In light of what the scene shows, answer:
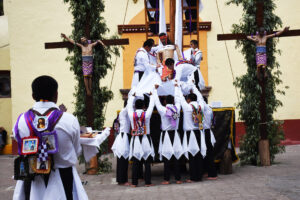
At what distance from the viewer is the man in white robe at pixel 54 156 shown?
4148 millimetres

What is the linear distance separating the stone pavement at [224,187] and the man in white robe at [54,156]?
3.35 metres

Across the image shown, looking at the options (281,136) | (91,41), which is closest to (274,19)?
(281,136)

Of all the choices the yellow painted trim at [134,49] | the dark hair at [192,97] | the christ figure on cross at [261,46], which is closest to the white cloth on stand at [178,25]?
the christ figure on cross at [261,46]

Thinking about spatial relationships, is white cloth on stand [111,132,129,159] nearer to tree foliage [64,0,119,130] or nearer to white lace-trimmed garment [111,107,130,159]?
white lace-trimmed garment [111,107,130,159]

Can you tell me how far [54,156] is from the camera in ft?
13.8

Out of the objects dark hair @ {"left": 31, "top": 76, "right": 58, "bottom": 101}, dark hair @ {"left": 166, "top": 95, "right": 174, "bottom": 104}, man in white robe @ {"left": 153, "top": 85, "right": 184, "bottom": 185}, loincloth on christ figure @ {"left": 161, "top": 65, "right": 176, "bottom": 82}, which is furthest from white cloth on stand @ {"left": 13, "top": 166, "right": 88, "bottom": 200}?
loincloth on christ figure @ {"left": 161, "top": 65, "right": 176, "bottom": 82}

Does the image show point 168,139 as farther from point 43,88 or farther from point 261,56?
point 43,88

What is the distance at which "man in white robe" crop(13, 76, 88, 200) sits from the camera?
415 cm

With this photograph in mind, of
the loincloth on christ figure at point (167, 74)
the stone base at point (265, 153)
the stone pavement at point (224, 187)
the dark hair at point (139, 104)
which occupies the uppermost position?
the loincloth on christ figure at point (167, 74)

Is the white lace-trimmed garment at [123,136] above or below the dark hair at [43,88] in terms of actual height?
below

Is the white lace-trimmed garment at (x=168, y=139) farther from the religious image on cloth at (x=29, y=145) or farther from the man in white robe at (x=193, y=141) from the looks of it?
the religious image on cloth at (x=29, y=145)

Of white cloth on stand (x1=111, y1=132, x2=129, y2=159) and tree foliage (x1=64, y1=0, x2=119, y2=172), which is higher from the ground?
tree foliage (x1=64, y1=0, x2=119, y2=172)

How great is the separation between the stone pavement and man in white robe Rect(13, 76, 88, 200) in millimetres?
3347

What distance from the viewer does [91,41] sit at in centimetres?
1105
